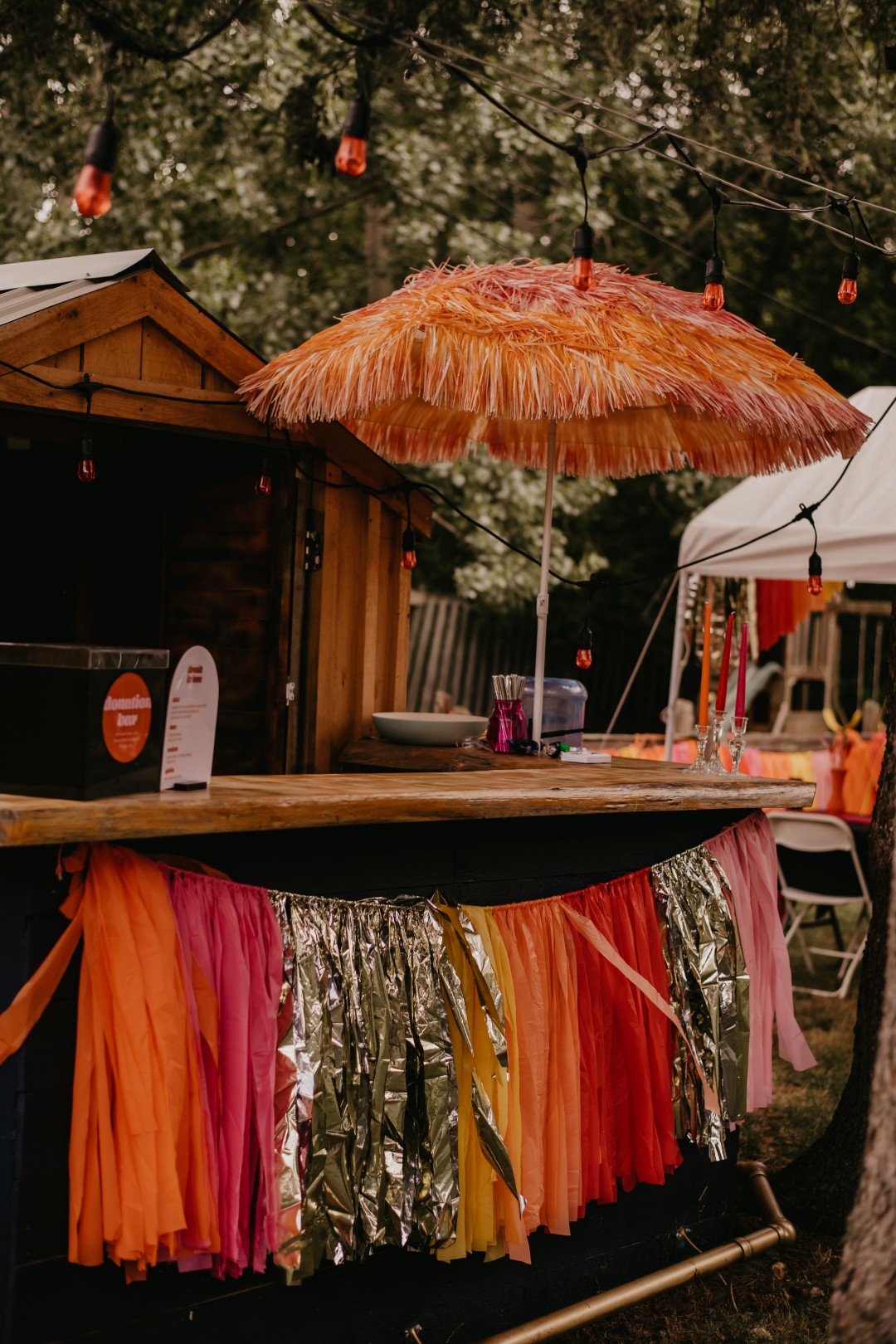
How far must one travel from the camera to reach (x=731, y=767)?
412 cm

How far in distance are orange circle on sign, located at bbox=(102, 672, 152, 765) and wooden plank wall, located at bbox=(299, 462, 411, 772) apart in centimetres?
199

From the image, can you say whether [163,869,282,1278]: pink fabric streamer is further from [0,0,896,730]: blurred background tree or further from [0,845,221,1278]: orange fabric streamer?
[0,0,896,730]: blurred background tree

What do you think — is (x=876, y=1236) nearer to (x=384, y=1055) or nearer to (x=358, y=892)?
(x=384, y=1055)

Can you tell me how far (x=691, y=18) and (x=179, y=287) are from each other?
18.8 ft

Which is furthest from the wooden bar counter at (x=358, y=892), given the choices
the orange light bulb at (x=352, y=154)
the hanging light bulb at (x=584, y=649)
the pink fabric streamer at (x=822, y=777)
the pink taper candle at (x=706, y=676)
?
the pink fabric streamer at (x=822, y=777)

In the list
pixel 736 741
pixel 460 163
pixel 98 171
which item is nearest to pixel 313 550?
pixel 736 741

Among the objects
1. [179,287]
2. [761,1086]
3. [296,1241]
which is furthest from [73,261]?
[761,1086]

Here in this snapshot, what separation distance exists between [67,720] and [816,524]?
183 inches

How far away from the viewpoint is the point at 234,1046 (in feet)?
8.46

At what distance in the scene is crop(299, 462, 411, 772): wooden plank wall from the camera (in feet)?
14.8

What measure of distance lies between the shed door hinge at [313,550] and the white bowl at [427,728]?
1.89ft

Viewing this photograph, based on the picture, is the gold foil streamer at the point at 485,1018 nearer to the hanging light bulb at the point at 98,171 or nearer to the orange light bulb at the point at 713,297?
the hanging light bulb at the point at 98,171

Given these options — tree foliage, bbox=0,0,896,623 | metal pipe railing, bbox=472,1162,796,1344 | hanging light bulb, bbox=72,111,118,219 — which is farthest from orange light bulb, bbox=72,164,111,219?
tree foliage, bbox=0,0,896,623

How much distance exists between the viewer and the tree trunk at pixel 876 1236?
1.95 meters
